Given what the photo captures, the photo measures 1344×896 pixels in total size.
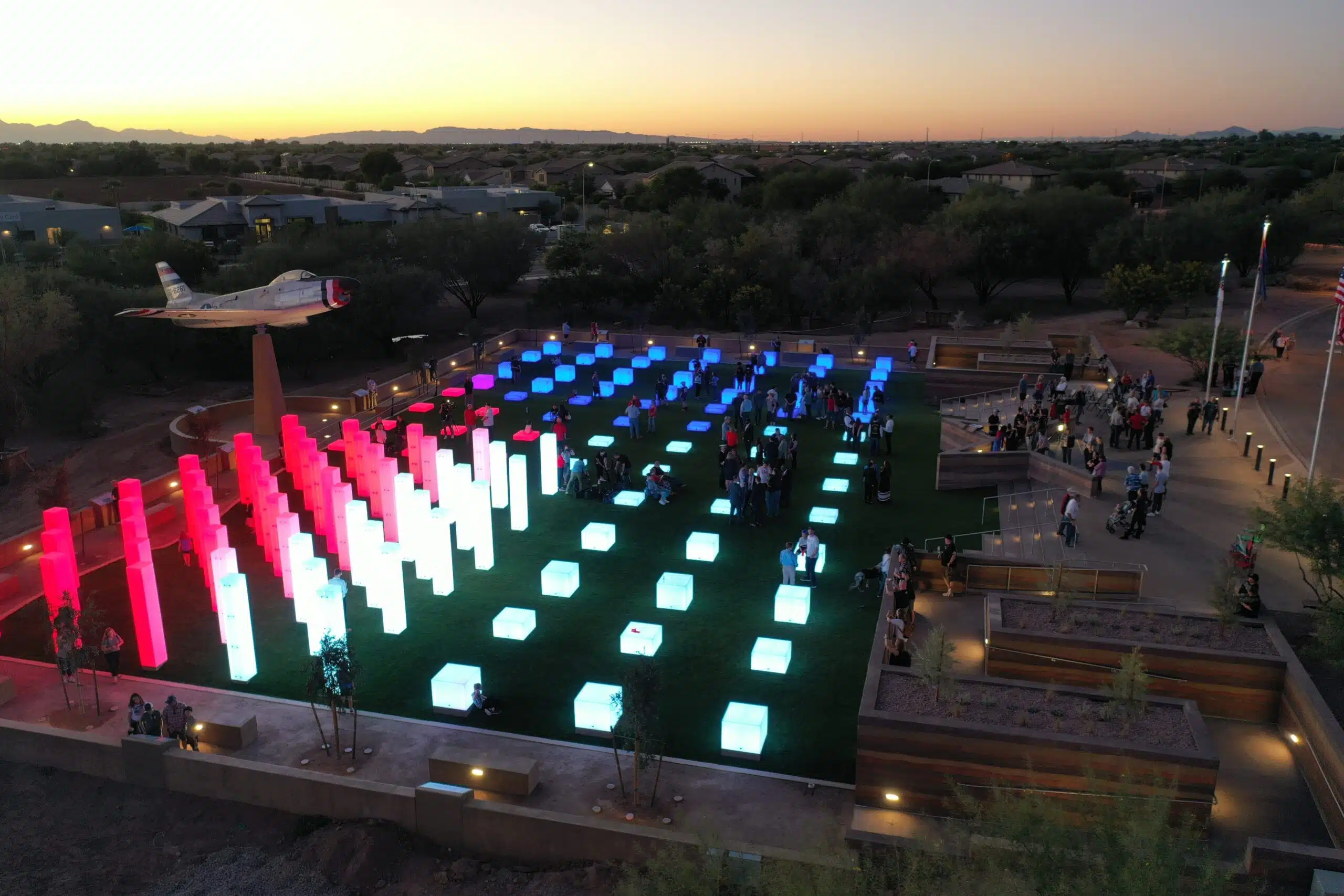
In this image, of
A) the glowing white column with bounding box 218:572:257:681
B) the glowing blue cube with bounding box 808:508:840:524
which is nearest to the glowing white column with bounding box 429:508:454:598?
the glowing white column with bounding box 218:572:257:681

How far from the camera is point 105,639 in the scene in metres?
14.6

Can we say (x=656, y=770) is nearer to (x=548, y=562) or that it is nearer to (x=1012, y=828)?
(x=1012, y=828)

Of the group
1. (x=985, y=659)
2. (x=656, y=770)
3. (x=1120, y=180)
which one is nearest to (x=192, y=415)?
(x=656, y=770)

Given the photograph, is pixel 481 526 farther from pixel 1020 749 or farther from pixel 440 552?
pixel 1020 749

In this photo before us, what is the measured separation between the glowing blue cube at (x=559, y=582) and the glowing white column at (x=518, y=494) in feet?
10.0

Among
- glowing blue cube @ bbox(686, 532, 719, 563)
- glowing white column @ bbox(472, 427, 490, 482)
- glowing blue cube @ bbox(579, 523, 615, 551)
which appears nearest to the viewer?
glowing blue cube @ bbox(686, 532, 719, 563)

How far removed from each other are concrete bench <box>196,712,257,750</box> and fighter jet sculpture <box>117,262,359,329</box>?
16515 millimetres

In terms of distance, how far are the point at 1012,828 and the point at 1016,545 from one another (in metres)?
11.0

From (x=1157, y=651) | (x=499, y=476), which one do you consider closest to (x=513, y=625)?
(x=499, y=476)

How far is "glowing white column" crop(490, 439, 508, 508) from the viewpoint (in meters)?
21.5

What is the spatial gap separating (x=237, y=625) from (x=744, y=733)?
750 cm

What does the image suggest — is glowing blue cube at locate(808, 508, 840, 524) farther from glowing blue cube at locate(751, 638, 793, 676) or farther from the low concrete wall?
the low concrete wall

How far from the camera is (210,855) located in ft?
38.6

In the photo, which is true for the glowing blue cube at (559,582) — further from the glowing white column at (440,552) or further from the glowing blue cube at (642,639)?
the glowing blue cube at (642,639)
